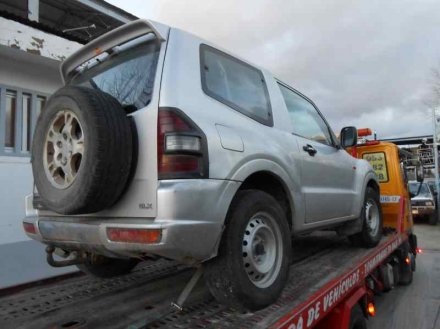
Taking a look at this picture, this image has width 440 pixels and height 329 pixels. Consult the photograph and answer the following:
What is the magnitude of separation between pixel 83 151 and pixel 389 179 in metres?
5.33

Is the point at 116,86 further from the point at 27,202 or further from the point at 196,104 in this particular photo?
the point at 27,202

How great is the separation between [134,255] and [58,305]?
3.12ft

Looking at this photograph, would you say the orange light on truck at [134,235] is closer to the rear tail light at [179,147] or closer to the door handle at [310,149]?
the rear tail light at [179,147]

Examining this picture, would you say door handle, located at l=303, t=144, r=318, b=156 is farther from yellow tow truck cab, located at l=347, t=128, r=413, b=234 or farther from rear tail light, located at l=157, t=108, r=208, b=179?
yellow tow truck cab, located at l=347, t=128, r=413, b=234

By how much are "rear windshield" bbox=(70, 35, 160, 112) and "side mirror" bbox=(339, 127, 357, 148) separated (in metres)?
2.99

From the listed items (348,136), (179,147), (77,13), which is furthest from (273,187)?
(77,13)

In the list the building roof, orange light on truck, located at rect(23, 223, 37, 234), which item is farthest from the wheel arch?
the building roof

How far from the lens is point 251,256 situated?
9.12 feet

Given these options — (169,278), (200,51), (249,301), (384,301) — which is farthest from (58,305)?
(384,301)

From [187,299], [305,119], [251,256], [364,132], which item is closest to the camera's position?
[251,256]

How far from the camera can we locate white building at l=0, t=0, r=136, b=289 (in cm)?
553

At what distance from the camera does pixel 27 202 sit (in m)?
3.20

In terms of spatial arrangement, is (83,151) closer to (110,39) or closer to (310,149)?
(110,39)

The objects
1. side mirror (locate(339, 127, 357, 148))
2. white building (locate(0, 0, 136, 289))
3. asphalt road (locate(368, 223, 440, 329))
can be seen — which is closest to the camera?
side mirror (locate(339, 127, 357, 148))
